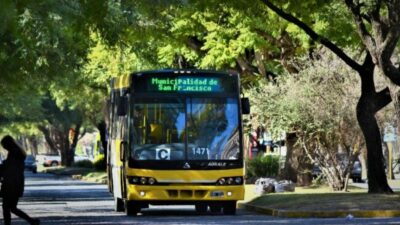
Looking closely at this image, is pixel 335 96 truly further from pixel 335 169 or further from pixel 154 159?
pixel 154 159

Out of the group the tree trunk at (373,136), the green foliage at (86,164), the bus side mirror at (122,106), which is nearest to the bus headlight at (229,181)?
the bus side mirror at (122,106)

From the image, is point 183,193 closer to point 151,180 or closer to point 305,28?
point 151,180

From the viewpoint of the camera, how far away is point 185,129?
23.2 meters

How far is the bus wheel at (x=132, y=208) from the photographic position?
23908mm

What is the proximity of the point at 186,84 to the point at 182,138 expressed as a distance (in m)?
1.35

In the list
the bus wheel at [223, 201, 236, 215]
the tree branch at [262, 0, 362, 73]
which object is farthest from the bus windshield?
the tree branch at [262, 0, 362, 73]

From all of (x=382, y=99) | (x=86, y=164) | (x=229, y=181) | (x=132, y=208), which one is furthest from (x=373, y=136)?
(x=86, y=164)

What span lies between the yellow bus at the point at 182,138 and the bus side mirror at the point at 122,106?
0.08 ft

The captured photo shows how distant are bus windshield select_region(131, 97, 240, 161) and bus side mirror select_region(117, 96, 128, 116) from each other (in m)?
0.23

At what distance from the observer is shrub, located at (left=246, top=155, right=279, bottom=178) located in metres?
41.9

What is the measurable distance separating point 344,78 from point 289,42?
2997 mm

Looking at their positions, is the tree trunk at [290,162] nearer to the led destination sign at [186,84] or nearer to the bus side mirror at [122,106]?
the led destination sign at [186,84]

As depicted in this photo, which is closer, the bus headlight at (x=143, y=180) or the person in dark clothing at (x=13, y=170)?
the person in dark clothing at (x=13, y=170)

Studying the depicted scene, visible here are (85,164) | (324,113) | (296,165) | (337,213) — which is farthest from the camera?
(85,164)
